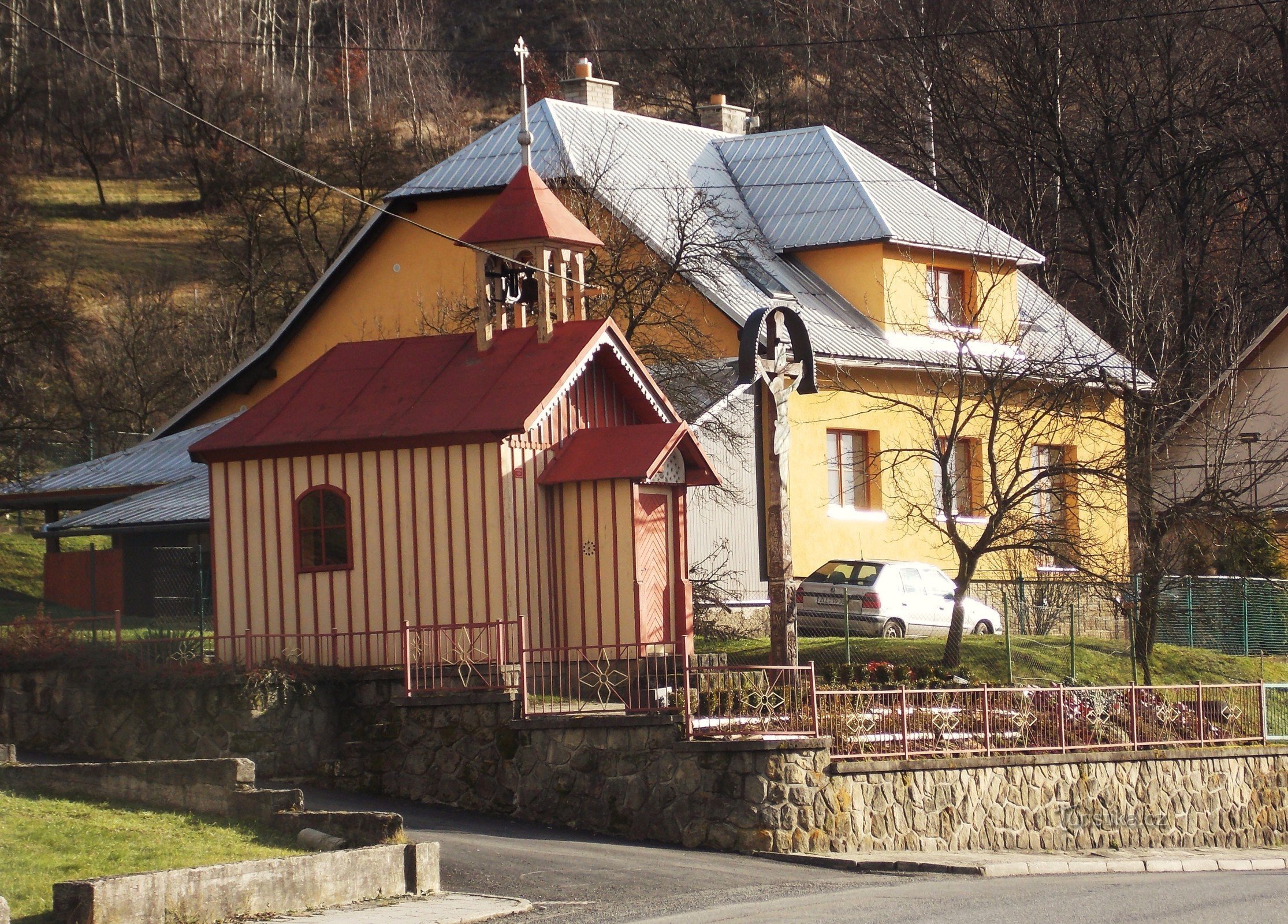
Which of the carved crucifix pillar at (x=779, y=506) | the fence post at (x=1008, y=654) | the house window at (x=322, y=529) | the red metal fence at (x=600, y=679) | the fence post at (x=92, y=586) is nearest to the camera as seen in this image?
the red metal fence at (x=600, y=679)

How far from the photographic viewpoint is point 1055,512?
30.2 metres

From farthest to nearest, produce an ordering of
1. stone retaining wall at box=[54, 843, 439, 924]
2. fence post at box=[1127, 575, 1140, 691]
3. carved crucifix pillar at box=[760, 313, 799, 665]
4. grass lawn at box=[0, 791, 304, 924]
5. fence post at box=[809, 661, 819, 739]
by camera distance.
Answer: fence post at box=[1127, 575, 1140, 691]
carved crucifix pillar at box=[760, 313, 799, 665]
fence post at box=[809, 661, 819, 739]
grass lawn at box=[0, 791, 304, 924]
stone retaining wall at box=[54, 843, 439, 924]

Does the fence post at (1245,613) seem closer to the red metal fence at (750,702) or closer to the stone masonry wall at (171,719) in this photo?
the red metal fence at (750,702)

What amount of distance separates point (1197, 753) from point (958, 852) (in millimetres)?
4839

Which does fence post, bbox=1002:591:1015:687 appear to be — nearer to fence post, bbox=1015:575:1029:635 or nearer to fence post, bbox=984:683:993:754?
fence post, bbox=1015:575:1029:635

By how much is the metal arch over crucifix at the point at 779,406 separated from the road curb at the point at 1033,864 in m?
3.24

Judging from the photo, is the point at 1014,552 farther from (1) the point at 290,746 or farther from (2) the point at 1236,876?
(1) the point at 290,746

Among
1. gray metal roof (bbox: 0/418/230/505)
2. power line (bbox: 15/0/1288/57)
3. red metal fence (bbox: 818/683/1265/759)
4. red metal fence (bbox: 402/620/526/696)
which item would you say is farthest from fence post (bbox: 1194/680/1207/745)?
power line (bbox: 15/0/1288/57)

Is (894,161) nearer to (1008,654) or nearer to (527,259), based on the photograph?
(1008,654)

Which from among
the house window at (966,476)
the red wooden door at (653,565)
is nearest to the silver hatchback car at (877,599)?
the house window at (966,476)

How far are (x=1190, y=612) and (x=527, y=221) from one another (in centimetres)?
1635

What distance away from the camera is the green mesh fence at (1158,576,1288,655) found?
3319cm

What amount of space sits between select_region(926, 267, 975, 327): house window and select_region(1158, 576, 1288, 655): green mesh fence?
639 cm

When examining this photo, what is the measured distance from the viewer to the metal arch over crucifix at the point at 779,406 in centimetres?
2069
